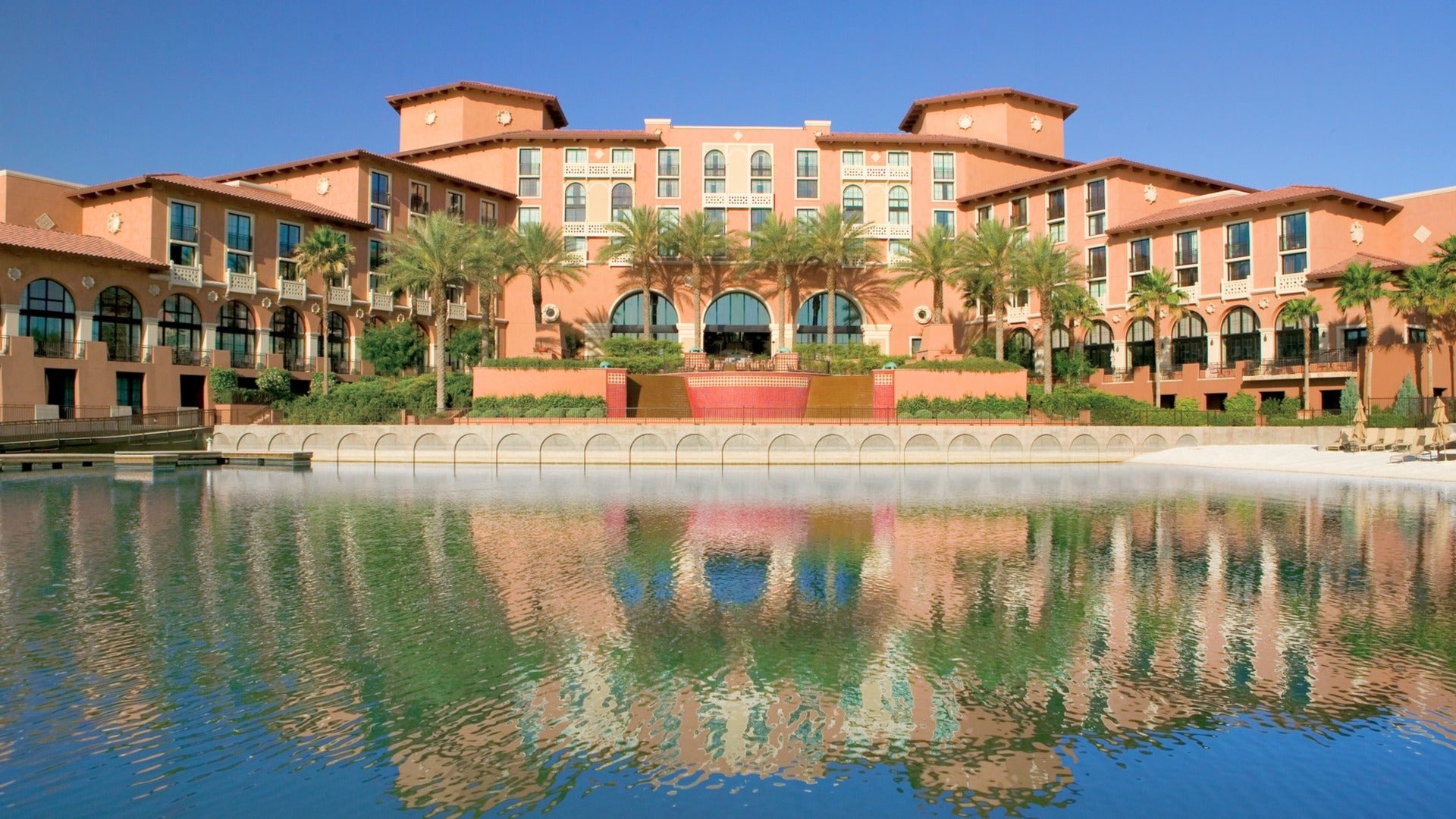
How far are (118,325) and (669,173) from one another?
3379 cm

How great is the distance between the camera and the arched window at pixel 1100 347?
59312 millimetres

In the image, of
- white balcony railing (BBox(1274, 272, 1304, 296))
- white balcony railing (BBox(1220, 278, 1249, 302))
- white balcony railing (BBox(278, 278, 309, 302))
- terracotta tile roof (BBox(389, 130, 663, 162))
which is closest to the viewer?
white balcony railing (BBox(1274, 272, 1304, 296))

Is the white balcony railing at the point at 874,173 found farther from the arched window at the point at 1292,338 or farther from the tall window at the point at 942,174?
the arched window at the point at 1292,338

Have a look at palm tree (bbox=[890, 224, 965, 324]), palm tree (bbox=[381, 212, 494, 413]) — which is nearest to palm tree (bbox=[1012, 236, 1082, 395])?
palm tree (bbox=[890, 224, 965, 324])

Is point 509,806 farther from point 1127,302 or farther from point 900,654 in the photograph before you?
point 1127,302

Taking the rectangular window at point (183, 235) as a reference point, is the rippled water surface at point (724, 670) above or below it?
below

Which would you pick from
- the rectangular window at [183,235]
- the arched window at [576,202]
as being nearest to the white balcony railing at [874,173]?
the arched window at [576,202]

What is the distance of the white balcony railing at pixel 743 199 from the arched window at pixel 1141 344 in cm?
2451

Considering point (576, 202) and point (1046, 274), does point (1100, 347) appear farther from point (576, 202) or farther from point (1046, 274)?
point (576, 202)

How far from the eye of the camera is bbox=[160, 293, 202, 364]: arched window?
156 ft

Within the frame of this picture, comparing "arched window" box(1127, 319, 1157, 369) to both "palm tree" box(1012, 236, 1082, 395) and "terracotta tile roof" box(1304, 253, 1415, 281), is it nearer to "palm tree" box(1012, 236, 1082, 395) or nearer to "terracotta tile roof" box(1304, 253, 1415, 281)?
"terracotta tile roof" box(1304, 253, 1415, 281)

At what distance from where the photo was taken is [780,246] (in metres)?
57.8

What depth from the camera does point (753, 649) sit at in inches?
418

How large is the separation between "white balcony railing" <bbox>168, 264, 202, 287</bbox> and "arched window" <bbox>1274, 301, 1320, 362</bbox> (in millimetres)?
57436
